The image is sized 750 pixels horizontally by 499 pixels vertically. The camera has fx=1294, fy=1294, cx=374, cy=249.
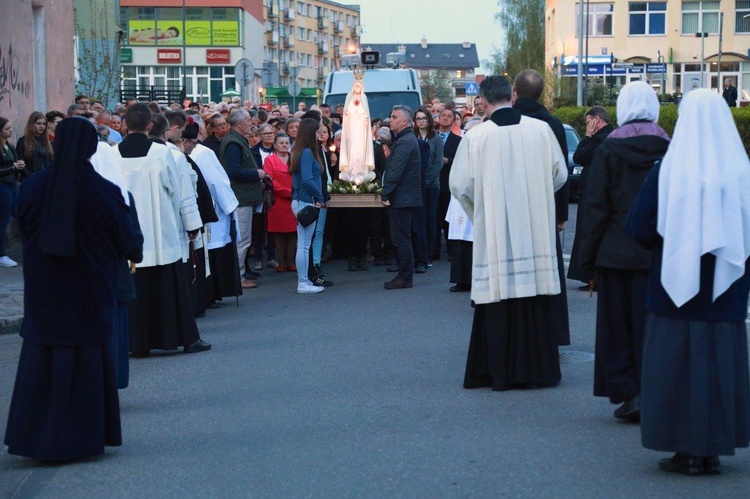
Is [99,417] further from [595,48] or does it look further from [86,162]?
[595,48]

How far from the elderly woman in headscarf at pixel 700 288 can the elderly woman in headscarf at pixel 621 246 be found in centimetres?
114

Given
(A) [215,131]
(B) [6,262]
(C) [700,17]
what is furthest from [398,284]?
(C) [700,17]

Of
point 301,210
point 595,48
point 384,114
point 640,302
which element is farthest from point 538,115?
point 595,48

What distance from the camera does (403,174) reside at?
14617mm

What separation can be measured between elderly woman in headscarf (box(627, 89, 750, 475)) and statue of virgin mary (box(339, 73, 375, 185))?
35.7 feet

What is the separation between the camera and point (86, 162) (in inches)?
264

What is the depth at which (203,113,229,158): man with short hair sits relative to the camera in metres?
14.6

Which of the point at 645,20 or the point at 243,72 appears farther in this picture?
the point at 645,20

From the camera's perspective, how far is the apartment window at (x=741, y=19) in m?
74.1

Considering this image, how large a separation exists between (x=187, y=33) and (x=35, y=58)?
6838cm

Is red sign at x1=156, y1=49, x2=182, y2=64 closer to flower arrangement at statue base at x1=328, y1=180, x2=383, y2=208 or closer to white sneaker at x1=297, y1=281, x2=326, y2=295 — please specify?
flower arrangement at statue base at x1=328, y1=180, x2=383, y2=208

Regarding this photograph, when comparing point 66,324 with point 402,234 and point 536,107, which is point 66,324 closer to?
point 536,107

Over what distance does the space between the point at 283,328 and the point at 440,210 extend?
21.8 ft

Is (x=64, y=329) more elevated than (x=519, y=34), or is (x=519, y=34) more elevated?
(x=519, y=34)
